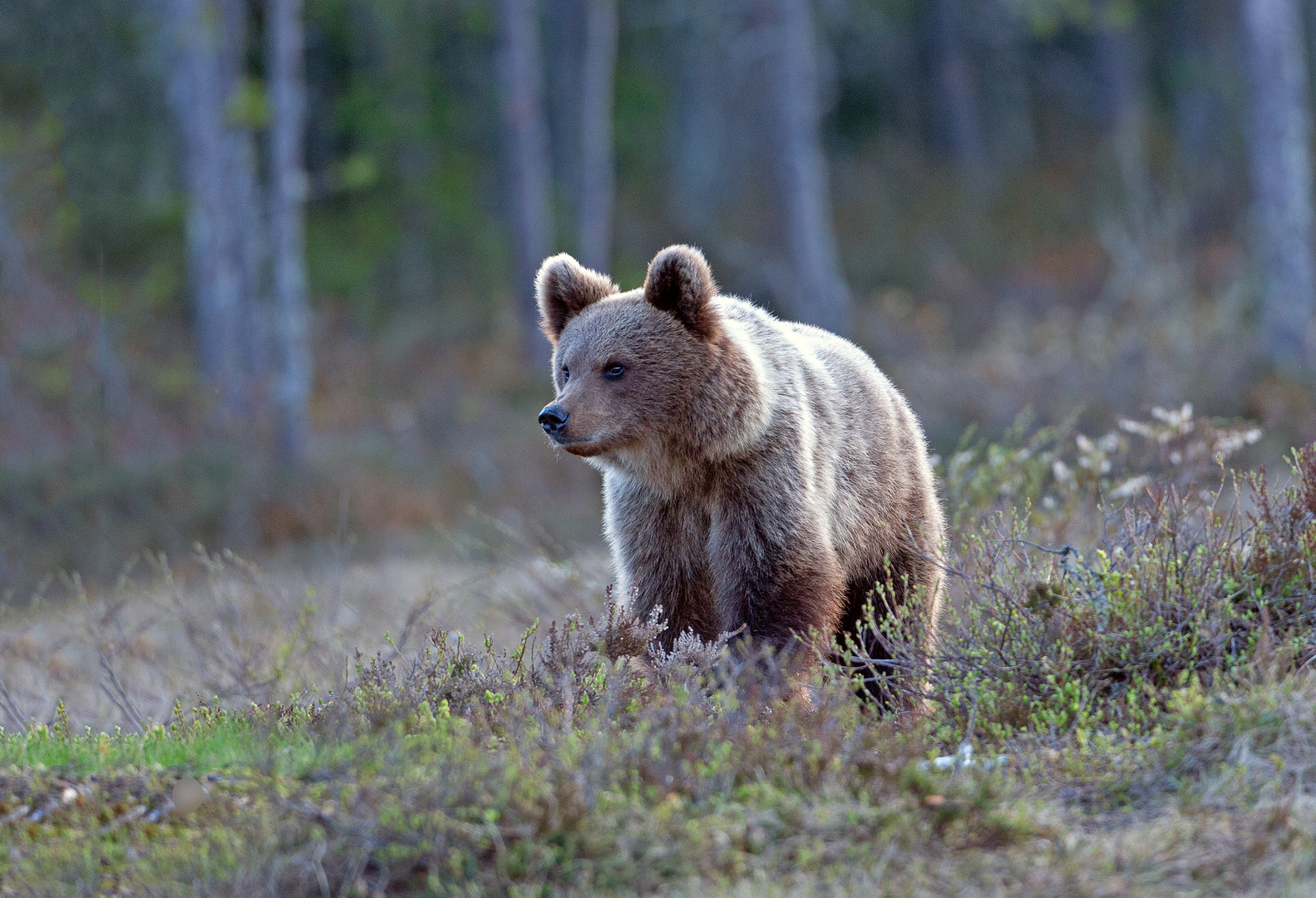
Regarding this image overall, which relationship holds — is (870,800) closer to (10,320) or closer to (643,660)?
(643,660)

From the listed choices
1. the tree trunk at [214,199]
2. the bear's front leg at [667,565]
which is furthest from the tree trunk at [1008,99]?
the bear's front leg at [667,565]

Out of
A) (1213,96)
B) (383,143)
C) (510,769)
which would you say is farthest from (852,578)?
(1213,96)

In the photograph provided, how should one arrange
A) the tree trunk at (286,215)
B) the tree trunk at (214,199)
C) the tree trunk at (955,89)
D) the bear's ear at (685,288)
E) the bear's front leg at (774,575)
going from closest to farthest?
1. the bear's front leg at (774,575)
2. the bear's ear at (685,288)
3. the tree trunk at (286,215)
4. the tree trunk at (214,199)
5. the tree trunk at (955,89)

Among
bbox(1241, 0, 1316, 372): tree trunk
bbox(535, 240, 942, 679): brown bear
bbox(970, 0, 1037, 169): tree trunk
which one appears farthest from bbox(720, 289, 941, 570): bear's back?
bbox(970, 0, 1037, 169): tree trunk

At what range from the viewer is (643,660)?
4.90 meters

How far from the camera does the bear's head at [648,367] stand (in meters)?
5.06

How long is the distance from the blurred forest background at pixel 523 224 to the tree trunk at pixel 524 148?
8cm

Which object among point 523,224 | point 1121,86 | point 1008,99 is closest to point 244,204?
point 523,224

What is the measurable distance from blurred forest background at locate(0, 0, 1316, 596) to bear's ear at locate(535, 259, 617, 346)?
10.8 ft

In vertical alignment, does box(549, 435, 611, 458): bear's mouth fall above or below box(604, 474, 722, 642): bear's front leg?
above

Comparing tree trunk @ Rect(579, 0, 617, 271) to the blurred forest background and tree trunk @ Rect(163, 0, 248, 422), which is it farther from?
tree trunk @ Rect(163, 0, 248, 422)

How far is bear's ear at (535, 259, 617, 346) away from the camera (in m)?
5.55

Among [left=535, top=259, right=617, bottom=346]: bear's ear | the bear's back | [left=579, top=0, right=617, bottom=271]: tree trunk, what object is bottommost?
the bear's back

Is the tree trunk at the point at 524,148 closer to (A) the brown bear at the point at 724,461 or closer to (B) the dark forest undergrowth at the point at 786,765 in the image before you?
(A) the brown bear at the point at 724,461
